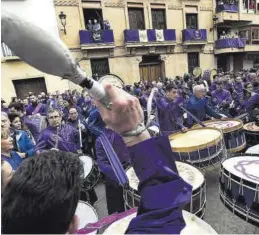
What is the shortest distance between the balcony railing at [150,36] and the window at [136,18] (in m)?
0.83

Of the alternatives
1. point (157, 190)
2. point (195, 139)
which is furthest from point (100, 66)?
point (157, 190)

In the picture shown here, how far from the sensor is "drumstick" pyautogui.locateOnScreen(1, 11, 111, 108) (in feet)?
2.25

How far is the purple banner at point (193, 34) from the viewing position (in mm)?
19641

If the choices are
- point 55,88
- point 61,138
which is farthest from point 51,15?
point 61,138

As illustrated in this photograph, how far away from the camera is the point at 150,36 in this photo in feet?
60.3

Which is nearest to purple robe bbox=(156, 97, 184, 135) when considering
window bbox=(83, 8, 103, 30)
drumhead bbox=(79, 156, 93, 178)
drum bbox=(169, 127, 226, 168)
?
drum bbox=(169, 127, 226, 168)

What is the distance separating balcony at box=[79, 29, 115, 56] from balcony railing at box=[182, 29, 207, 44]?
20.3 ft

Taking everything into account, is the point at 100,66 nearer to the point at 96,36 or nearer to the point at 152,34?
the point at 96,36

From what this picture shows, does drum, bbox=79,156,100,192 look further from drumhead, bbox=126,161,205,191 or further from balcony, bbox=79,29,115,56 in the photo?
balcony, bbox=79,29,115,56

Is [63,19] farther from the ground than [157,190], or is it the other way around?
[63,19]

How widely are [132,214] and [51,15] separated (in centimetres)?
1572

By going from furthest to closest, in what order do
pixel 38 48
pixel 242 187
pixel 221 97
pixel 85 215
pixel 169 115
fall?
pixel 221 97 < pixel 169 115 < pixel 242 187 < pixel 85 215 < pixel 38 48

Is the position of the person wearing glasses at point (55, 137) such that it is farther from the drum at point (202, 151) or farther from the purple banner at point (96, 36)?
the purple banner at point (96, 36)

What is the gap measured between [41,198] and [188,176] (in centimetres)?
214
